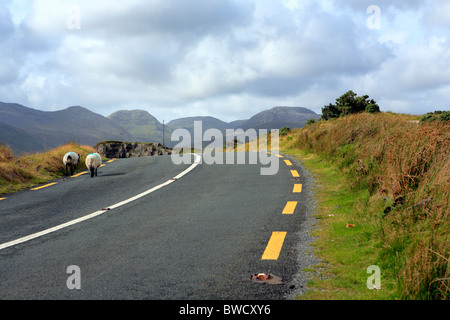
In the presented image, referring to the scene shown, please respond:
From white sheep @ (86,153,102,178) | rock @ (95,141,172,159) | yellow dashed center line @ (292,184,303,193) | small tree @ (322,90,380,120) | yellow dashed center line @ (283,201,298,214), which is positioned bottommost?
yellow dashed center line @ (283,201,298,214)

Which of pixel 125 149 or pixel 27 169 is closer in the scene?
pixel 27 169

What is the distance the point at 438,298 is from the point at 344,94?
52.3 metres

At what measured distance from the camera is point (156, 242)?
17.4ft

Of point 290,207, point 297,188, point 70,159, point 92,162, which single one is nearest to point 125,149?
point 70,159

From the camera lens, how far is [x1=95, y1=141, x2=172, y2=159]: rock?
44.8 meters

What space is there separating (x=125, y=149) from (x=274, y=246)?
46.8 m

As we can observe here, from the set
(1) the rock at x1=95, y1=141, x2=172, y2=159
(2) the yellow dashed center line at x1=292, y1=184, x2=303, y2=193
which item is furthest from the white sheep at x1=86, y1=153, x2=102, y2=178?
(1) the rock at x1=95, y1=141, x2=172, y2=159

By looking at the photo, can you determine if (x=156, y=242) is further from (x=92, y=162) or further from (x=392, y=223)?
(x=92, y=162)

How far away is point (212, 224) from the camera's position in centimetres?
618

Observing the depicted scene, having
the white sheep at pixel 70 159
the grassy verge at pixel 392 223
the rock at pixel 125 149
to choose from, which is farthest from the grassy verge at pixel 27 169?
the rock at pixel 125 149

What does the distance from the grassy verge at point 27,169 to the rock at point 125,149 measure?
2618 centimetres

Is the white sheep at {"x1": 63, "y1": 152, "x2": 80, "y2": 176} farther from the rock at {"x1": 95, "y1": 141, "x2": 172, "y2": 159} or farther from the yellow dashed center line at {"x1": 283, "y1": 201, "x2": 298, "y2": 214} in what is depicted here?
the rock at {"x1": 95, "y1": 141, "x2": 172, "y2": 159}

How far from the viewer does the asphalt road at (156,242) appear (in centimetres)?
375

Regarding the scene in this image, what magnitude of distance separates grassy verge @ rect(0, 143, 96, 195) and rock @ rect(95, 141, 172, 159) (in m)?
26.2
